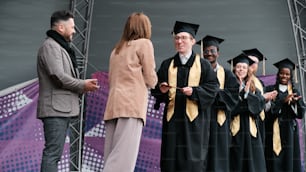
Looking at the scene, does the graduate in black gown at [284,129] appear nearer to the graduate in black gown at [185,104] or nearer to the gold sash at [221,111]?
the gold sash at [221,111]

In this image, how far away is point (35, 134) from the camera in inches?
199

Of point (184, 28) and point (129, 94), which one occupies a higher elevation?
point (184, 28)

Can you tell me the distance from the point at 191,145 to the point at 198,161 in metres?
0.12

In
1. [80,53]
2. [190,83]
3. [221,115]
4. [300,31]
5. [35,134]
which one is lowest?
[35,134]

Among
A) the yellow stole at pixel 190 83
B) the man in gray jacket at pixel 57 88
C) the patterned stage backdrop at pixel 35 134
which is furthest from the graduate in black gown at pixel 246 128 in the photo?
the man in gray jacket at pixel 57 88

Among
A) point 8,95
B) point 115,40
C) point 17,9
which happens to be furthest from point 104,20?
point 8,95

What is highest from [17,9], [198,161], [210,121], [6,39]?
[17,9]

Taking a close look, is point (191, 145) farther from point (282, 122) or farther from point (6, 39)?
point (6, 39)

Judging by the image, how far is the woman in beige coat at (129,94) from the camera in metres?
2.97

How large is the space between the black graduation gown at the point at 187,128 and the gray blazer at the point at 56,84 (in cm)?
82

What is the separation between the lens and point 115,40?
591 cm

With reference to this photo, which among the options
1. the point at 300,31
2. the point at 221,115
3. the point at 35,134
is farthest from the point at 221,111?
the point at 300,31

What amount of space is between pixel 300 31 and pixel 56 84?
134 inches

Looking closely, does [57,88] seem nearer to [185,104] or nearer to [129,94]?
[129,94]
